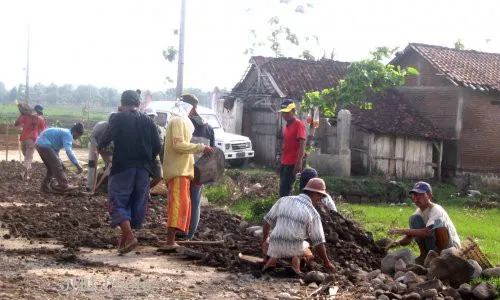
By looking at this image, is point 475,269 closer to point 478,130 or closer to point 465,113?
point 465,113

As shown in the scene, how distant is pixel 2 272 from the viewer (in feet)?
23.1

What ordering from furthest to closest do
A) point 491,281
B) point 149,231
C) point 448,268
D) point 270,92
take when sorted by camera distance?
point 270,92 < point 149,231 < point 491,281 < point 448,268

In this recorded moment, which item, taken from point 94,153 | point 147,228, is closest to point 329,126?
point 94,153

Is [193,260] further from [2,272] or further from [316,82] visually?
[316,82]

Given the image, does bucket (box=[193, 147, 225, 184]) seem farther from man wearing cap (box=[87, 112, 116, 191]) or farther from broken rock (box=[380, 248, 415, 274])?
broken rock (box=[380, 248, 415, 274])

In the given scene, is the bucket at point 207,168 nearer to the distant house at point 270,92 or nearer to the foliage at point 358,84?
the foliage at point 358,84

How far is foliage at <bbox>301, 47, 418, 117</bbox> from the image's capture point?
2445 centimetres

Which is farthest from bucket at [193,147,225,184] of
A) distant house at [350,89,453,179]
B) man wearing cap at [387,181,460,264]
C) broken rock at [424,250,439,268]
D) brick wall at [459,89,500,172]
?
brick wall at [459,89,500,172]

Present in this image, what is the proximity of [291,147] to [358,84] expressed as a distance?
13.9 metres

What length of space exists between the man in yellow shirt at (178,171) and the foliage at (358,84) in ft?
52.0

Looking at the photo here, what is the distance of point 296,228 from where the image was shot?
7461 millimetres

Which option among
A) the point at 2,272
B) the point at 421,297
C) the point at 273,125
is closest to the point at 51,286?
the point at 2,272

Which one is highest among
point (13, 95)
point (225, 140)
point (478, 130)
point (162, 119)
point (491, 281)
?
point (13, 95)

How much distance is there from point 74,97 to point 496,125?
237ft
